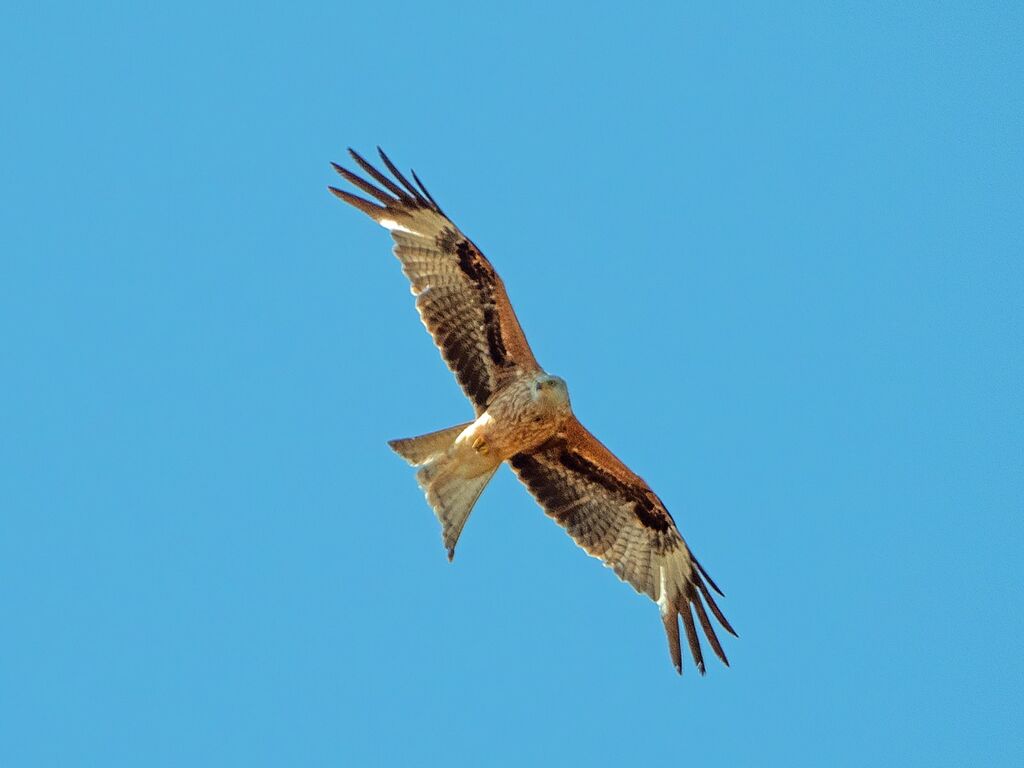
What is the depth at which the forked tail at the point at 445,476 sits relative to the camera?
15.4 m

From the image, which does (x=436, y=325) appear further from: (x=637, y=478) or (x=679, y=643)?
(x=679, y=643)

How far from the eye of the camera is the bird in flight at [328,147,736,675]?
15.4 meters

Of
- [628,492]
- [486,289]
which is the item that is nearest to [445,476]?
[486,289]

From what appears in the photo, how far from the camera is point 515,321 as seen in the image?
1557cm

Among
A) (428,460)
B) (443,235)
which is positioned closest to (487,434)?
(428,460)

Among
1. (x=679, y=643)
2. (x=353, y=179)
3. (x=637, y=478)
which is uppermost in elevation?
(x=353, y=179)

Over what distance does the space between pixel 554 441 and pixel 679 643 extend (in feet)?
6.29

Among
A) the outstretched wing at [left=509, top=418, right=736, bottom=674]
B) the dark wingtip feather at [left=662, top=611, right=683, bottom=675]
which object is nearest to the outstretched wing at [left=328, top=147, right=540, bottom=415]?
the outstretched wing at [left=509, top=418, right=736, bottom=674]

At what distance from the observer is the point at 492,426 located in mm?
15406

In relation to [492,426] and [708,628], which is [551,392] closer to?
[492,426]

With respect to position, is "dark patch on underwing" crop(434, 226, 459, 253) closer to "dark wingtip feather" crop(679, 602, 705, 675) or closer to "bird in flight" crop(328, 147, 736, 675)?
"bird in flight" crop(328, 147, 736, 675)

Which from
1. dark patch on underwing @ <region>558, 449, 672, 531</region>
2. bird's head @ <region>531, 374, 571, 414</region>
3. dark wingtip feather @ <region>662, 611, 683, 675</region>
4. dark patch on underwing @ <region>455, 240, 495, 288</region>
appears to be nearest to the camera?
bird's head @ <region>531, 374, 571, 414</region>

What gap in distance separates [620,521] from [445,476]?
166cm

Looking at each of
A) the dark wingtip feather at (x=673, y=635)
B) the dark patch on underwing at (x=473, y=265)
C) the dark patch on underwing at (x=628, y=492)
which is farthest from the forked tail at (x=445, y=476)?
the dark wingtip feather at (x=673, y=635)
